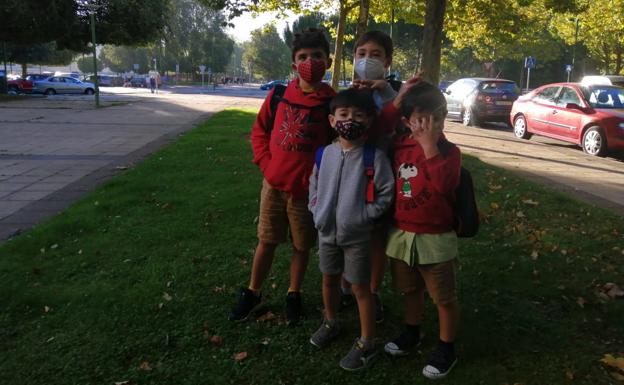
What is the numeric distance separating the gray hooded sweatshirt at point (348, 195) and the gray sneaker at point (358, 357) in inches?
23.4

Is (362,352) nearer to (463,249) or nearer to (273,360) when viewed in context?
(273,360)

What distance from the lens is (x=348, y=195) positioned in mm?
2775

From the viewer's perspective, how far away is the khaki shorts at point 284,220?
3.21 m

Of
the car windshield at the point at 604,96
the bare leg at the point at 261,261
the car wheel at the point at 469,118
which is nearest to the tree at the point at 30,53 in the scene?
the car wheel at the point at 469,118

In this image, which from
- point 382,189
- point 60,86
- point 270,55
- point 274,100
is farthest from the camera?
point 270,55

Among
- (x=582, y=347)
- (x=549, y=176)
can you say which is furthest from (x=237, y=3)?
(x=582, y=347)

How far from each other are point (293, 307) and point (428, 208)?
122 centimetres

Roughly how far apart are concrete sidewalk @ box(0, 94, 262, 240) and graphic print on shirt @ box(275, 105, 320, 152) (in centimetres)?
356

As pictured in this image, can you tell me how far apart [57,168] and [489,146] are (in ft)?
28.1

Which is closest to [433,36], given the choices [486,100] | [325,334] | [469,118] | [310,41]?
[310,41]

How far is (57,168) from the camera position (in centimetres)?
861

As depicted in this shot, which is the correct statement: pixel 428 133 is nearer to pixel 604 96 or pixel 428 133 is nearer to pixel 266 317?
pixel 266 317

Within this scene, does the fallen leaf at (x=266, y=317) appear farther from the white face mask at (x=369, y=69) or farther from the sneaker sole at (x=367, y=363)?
the white face mask at (x=369, y=69)

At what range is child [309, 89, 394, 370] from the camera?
2.74m
